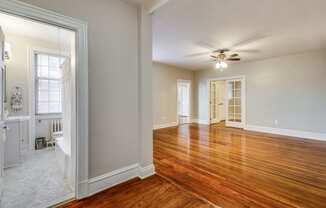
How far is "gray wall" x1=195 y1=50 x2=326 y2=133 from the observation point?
4559 millimetres

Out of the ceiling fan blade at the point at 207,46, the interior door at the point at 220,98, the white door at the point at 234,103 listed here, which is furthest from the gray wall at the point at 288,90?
the ceiling fan blade at the point at 207,46

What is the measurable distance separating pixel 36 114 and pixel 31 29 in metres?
1.90

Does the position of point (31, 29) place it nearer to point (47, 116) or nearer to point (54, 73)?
point (54, 73)

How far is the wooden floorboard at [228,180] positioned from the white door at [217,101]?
11.7 feet

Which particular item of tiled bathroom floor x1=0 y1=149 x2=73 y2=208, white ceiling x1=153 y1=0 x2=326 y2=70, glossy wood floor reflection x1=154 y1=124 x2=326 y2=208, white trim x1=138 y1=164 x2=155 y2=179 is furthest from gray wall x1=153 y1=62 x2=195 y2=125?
tiled bathroom floor x1=0 y1=149 x2=73 y2=208

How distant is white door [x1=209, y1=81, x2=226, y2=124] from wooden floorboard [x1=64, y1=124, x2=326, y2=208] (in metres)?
3.58

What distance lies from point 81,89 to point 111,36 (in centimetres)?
82

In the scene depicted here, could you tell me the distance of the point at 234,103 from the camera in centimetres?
677

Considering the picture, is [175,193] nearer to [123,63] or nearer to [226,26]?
[123,63]

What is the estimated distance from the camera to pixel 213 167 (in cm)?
279

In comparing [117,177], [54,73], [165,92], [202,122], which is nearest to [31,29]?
[54,73]

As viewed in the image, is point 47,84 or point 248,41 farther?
point 47,84

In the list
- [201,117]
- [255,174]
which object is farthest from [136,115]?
[201,117]

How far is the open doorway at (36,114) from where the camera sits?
2.04 meters
